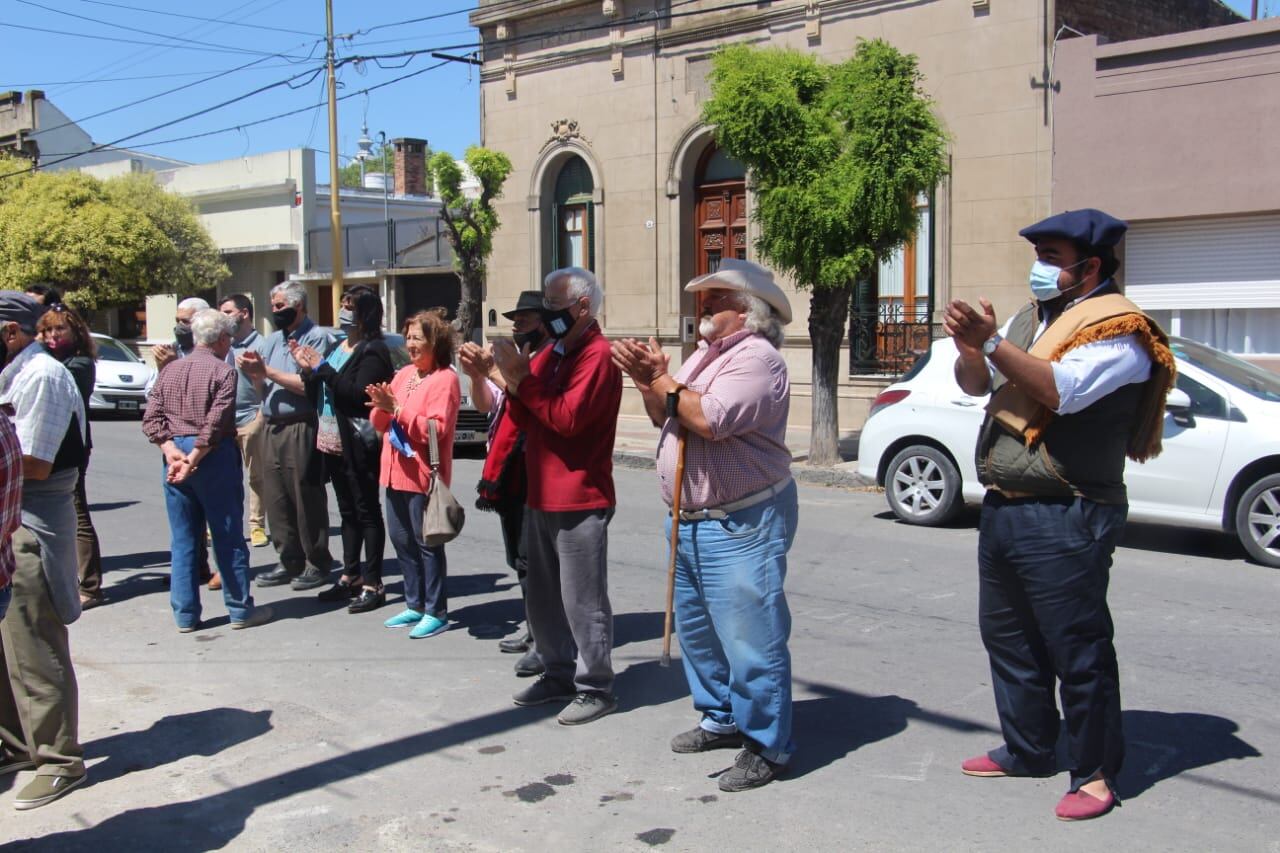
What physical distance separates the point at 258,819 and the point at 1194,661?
454 centimetres

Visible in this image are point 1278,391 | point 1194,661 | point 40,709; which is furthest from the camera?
point 1278,391

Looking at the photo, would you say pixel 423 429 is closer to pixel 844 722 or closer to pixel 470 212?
pixel 844 722

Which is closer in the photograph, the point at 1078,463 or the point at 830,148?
the point at 1078,463

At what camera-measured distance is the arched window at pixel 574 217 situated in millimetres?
21703

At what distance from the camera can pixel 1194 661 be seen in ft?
20.2

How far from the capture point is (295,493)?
7941 mm

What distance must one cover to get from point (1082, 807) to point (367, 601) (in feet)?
14.8

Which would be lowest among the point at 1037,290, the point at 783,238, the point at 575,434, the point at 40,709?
the point at 40,709

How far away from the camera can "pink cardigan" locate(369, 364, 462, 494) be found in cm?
669

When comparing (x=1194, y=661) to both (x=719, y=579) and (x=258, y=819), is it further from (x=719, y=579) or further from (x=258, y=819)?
(x=258, y=819)

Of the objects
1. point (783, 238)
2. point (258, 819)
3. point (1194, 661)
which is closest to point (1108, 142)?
point (783, 238)

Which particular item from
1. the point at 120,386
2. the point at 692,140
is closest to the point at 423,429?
the point at 692,140

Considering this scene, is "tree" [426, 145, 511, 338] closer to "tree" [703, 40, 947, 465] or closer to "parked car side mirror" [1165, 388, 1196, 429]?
"tree" [703, 40, 947, 465]

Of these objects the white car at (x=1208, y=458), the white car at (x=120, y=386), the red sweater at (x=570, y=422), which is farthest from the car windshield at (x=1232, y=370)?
the white car at (x=120, y=386)
